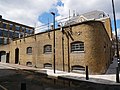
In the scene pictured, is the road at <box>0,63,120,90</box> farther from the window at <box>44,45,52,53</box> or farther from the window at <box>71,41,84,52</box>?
the window at <box>44,45,52,53</box>

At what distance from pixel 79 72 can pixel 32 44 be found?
33.9 feet

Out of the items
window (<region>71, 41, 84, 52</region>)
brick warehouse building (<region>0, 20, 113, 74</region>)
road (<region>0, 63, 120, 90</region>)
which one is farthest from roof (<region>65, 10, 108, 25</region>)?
road (<region>0, 63, 120, 90</region>)

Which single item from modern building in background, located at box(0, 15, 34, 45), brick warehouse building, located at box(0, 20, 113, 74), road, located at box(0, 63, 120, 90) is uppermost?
modern building in background, located at box(0, 15, 34, 45)

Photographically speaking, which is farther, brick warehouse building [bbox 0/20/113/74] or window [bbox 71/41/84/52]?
window [bbox 71/41/84/52]

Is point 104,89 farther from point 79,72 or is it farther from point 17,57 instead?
point 17,57

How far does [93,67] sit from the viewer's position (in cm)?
1567

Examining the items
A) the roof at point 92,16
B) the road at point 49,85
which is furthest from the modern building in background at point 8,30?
the road at point 49,85

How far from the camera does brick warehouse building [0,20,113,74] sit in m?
15.9

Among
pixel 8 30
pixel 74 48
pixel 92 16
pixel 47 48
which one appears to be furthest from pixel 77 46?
pixel 8 30

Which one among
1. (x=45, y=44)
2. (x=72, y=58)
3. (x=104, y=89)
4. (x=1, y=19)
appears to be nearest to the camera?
(x=104, y=89)

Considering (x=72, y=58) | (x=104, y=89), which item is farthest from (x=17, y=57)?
(x=104, y=89)

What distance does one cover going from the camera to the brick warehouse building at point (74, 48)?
15.9 m

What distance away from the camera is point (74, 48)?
17469mm

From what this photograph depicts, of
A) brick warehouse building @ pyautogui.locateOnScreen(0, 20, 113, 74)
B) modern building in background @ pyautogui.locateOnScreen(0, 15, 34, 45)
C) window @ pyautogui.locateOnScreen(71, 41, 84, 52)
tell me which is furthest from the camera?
modern building in background @ pyautogui.locateOnScreen(0, 15, 34, 45)
